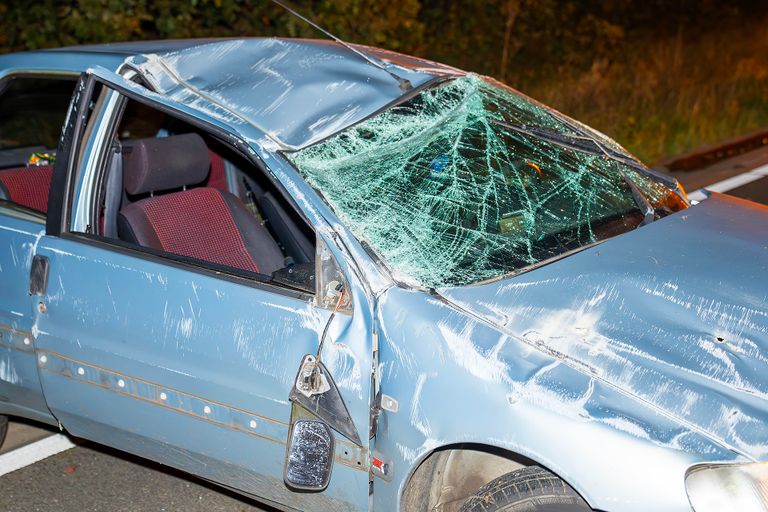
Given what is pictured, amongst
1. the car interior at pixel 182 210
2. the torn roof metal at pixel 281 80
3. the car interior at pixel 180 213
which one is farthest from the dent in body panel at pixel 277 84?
the car interior at pixel 180 213

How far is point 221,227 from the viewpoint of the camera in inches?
145

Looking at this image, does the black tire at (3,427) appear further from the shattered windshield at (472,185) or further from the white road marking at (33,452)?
the shattered windshield at (472,185)

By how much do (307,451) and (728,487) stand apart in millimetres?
1117

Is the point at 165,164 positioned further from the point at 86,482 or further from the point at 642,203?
Result: the point at 642,203

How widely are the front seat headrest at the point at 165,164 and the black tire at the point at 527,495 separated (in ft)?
6.09

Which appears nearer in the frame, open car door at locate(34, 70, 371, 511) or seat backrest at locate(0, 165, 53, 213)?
open car door at locate(34, 70, 371, 511)

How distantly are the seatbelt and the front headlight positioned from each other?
239 centimetres

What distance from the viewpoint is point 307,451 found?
8.70 feet

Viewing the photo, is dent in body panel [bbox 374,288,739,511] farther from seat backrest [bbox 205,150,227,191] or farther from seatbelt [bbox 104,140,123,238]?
seat backrest [bbox 205,150,227,191]

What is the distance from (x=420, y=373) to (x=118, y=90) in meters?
1.46

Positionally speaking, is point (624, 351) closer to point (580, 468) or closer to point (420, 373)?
point (580, 468)

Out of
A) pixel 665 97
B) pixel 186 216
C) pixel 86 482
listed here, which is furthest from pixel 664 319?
pixel 665 97

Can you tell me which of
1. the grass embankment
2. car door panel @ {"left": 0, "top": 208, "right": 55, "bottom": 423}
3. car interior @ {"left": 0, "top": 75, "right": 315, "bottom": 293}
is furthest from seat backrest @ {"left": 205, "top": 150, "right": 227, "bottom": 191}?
the grass embankment

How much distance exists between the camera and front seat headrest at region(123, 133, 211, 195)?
11.9 feet
